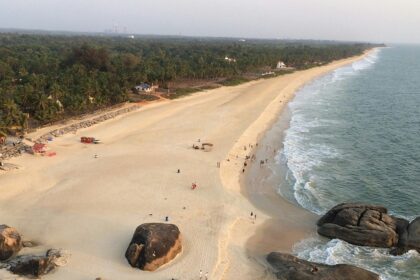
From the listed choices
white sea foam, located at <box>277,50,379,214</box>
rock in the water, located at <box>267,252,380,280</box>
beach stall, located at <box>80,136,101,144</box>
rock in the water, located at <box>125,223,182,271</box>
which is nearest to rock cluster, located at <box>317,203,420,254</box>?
white sea foam, located at <box>277,50,379,214</box>

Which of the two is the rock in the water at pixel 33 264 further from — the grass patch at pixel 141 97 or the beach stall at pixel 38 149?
the grass patch at pixel 141 97

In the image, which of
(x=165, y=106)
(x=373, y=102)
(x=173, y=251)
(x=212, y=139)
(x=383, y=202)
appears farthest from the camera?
(x=373, y=102)

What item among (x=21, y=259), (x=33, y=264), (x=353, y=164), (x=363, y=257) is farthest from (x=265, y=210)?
(x=21, y=259)

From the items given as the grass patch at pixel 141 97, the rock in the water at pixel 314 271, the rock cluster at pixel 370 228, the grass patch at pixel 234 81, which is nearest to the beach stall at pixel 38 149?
the rock in the water at pixel 314 271

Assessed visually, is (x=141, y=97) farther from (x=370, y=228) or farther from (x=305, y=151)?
(x=370, y=228)

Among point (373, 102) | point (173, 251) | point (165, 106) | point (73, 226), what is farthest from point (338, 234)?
point (373, 102)

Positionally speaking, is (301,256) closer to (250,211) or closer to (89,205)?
(250,211)
